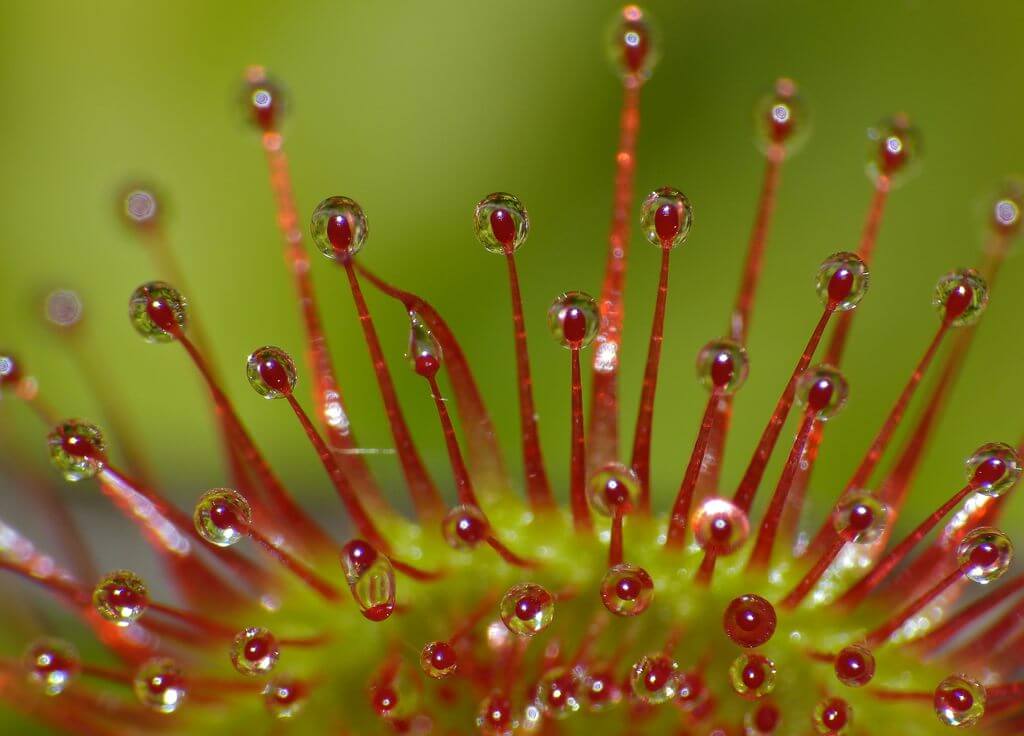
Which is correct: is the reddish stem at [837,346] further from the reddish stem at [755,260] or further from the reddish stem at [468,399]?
the reddish stem at [468,399]

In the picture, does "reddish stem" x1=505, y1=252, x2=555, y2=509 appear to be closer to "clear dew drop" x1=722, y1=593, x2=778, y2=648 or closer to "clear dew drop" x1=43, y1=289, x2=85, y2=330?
"clear dew drop" x1=722, y1=593, x2=778, y2=648

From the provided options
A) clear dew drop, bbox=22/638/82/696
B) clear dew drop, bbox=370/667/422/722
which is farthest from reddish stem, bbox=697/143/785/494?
clear dew drop, bbox=22/638/82/696

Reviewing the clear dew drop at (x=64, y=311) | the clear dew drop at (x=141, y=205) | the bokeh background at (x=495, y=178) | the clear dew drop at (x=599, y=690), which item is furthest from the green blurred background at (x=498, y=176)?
the clear dew drop at (x=599, y=690)

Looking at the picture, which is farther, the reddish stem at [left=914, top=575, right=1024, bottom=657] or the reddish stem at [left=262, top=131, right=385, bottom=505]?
the reddish stem at [left=262, top=131, right=385, bottom=505]

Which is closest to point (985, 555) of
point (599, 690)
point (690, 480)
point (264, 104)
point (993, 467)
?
point (993, 467)

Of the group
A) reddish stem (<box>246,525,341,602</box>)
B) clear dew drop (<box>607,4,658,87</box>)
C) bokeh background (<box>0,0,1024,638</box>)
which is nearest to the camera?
reddish stem (<box>246,525,341,602</box>)

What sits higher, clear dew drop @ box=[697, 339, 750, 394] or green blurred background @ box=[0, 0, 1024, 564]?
green blurred background @ box=[0, 0, 1024, 564]

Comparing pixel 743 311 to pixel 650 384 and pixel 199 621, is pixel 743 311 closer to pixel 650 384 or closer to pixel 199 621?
pixel 650 384
